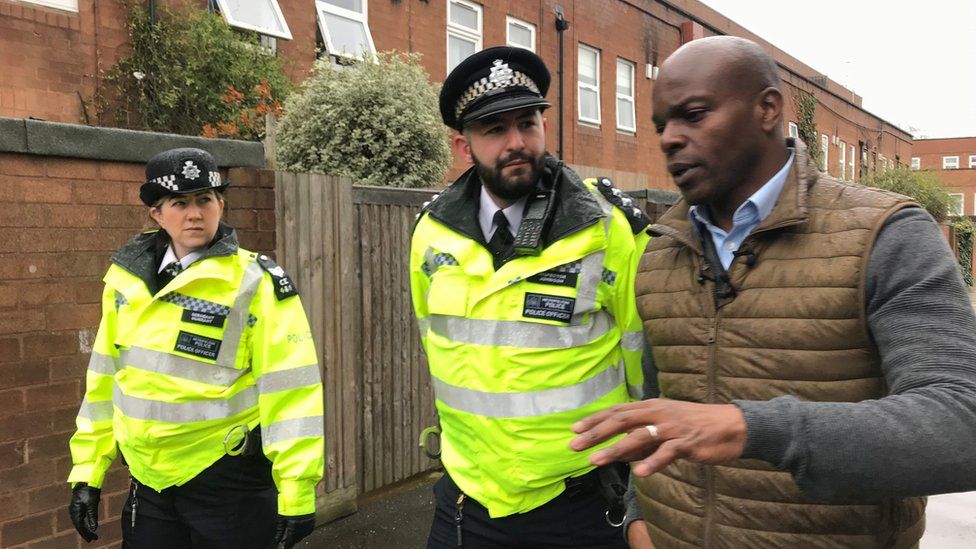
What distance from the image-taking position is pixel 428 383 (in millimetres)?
5219

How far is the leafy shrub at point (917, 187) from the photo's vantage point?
84.8 ft

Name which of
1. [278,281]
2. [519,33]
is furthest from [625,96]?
[278,281]

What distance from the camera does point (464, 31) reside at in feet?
40.1

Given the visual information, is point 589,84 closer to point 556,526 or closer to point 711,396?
point 556,526

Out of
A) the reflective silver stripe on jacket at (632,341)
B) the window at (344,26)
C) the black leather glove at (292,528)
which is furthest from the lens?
the window at (344,26)

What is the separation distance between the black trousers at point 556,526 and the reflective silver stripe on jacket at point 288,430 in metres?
0.73

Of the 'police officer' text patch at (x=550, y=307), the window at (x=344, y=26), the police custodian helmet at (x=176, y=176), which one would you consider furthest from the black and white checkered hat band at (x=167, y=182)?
the window at (x=344, y=26)

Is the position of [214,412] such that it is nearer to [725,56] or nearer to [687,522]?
[687,522]

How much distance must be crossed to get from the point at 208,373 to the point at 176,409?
17 centimetres

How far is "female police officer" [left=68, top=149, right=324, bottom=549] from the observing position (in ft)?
8.48

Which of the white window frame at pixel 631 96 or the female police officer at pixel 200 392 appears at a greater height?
the white window frame at pixel 631 96

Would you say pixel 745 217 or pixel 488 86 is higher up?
pixel 488 86

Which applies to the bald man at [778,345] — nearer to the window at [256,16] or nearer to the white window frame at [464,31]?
the window at [256,16]

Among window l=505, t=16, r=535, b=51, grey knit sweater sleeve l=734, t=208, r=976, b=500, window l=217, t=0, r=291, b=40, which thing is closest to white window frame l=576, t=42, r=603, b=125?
window l=505, t=16, r=535, b=51
